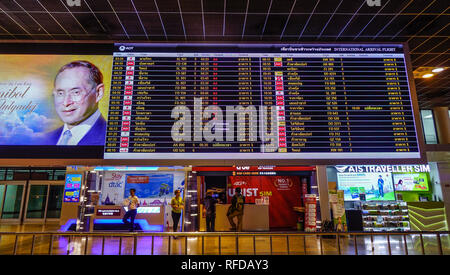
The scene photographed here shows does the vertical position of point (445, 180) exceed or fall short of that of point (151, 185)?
it exceeds it

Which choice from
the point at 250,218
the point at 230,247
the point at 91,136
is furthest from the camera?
the point at 250,218

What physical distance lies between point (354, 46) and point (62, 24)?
633cm

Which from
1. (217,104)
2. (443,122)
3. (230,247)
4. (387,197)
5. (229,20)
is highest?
(229,20)

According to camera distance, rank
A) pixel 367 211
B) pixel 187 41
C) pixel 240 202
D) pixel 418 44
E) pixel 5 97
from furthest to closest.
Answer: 1. pixel 367 211
2. pixel 240 202
3. pixel 418 44
4. pixel 187 41
5. pixel 5 97

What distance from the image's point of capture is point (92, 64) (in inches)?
222

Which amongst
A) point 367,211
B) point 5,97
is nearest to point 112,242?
point 5,97

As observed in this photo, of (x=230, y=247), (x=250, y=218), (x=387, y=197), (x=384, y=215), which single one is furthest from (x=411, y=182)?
(x=230, y=247)

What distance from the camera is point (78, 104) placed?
17.9 feet

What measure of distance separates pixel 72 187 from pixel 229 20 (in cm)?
829

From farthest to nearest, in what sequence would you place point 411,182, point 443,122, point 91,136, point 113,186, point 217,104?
1. point 411,182
2. point 113,186
3. point 443,122
4. point 217,104
5. point 91,136

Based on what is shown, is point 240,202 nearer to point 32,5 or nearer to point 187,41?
point 187,41

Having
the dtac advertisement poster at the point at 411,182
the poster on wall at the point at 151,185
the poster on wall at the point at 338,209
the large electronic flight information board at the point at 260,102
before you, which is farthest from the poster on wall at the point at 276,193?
the large electronic flight information board at the point at 260,102

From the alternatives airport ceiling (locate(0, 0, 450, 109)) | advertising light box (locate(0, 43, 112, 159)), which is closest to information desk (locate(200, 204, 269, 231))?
advertising light box (locate(0, 43, 112, 159))

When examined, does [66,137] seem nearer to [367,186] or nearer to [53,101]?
[53,101]
